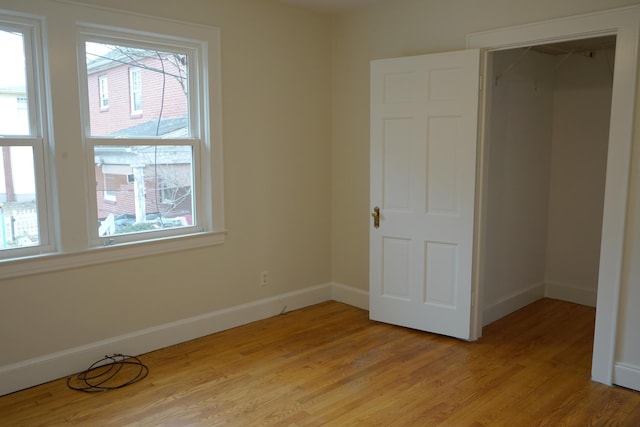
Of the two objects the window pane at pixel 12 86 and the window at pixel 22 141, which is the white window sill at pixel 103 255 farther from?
the window pane at pixel 12 86

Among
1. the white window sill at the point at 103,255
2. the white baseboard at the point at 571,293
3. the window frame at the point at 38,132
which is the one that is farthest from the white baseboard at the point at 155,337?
the white baseboard at the point at 571,293

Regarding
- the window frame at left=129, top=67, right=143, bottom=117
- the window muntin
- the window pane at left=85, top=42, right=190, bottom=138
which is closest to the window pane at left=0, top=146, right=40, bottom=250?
the window muntin

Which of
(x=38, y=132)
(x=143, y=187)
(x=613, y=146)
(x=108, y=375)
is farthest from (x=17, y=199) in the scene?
(x=613, y=146)

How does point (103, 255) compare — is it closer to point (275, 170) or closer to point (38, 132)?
point (38, 132)

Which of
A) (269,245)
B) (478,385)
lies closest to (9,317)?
(269,245)

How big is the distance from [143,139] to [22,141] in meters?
0.76

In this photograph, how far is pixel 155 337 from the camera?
3.68 m

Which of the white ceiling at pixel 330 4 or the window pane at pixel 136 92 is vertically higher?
the white ceiling at pixel 330 4

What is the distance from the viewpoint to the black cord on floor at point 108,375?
3.14 m

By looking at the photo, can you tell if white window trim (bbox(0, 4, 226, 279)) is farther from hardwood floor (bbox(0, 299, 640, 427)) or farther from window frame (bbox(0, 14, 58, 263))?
hardwood floor (bbox(0, 299, 640, 427))

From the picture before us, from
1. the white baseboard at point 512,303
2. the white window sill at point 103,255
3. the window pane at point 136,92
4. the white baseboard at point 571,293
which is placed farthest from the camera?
the white baseboard at point 571,293

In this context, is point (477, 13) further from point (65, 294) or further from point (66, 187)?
point (65, 294)

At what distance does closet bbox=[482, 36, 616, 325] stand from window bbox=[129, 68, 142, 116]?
8.73 ft

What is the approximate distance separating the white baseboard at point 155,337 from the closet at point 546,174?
1452mm
